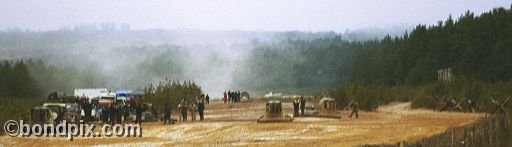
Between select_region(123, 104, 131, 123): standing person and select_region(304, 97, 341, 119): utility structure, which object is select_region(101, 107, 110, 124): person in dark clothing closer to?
select_region(123, 104, 131, 123): standing person

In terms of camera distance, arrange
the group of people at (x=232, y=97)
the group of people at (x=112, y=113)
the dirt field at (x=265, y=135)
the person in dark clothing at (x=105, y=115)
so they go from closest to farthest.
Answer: the dirt field at (x=265, y=135) < the group of people at (x=112, y=113) < the person in dark clothing at (x=105, y=115) < the group of people at (x=232, y=97)

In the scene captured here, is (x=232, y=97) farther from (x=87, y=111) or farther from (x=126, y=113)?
(x=87, y=111)

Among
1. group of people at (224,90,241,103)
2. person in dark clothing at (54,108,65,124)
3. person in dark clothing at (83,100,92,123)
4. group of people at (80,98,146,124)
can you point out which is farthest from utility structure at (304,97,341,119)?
group of people at (224,90,241,103)

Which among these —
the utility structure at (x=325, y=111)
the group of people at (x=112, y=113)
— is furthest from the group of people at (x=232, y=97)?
the group of people at (x=112, y=113)

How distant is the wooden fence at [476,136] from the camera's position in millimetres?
17172

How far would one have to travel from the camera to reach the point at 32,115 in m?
35.5

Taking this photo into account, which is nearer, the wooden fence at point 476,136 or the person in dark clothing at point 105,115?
the wooden fence at point 476,136

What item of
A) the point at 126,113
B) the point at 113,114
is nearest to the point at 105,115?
the point at 126,113

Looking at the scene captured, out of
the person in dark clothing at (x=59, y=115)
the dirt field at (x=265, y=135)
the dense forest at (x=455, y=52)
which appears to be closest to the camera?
the dirt field at (x=265, y=135)

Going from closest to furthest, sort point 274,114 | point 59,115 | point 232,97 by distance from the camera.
→ point 59,115
point 274,114
point 232,97

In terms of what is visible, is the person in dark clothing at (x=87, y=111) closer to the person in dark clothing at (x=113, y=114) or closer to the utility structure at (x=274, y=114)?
the person in dark clothing at (x=113, y=114)

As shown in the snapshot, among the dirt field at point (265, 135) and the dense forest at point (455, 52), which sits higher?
the dense forest at point (455, 52)

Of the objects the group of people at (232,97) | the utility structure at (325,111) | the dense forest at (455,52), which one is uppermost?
the dense forest at (455,52)

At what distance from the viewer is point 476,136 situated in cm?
2036
